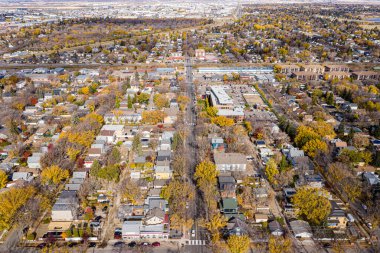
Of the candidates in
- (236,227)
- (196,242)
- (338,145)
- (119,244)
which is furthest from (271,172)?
(119,244)

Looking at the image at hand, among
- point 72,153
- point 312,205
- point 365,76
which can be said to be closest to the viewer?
point 312,205

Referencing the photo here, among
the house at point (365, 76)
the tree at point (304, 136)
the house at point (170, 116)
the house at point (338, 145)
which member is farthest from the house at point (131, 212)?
the house at point (365, 76)

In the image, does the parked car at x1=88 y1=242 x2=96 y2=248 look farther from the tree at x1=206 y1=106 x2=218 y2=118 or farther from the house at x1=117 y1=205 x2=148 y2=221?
the tree at x1=206 y1=106 x2=218 y2=118

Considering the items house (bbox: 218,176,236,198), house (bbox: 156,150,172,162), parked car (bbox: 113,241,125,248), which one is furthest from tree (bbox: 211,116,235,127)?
parked car (bbox: 113,241,125,248)

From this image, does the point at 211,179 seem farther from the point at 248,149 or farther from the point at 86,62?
the point at 86,62

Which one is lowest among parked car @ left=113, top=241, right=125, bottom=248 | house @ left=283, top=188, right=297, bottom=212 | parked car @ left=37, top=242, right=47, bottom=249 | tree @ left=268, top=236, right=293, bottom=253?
parked car @ left=37, top=242, right=47, bottom=249

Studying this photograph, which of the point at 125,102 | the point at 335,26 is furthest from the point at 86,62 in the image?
the point at 335,26

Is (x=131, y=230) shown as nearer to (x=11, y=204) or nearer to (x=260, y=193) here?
(x=11, y=204)
